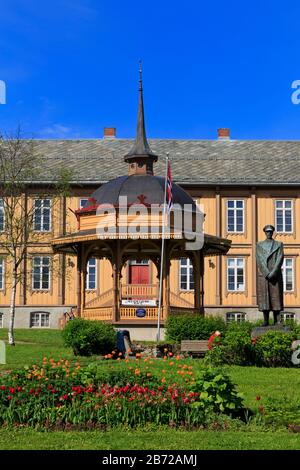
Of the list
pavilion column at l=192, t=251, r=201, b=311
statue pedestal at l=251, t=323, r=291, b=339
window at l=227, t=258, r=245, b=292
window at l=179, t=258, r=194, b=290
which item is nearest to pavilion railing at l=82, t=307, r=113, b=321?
pavilion column at l=192, t=251, r=201, b=311

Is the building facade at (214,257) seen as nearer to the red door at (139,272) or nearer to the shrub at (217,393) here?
the red door at (139,272)

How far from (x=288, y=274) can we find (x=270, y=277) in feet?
83.0

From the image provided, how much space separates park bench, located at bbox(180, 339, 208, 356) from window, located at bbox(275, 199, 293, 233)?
2421 centimetres

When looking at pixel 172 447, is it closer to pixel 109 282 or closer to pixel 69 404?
pixel 69 404

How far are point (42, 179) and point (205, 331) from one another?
20.6 meters

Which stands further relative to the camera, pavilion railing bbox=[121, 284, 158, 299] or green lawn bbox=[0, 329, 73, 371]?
pavilion railing bbox=[121, 284, 158, 299]

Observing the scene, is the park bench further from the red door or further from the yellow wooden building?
the red door

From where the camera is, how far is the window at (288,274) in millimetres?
45156

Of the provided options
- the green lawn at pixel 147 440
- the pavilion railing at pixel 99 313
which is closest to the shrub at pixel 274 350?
the green lawn at pixel 147 440

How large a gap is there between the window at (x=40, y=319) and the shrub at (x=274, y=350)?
86.8ft

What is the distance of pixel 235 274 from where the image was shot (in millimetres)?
45312

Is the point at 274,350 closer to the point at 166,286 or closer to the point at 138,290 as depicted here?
the point at 166,286

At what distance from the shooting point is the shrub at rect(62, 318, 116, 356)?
902 inches

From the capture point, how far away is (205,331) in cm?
2559
